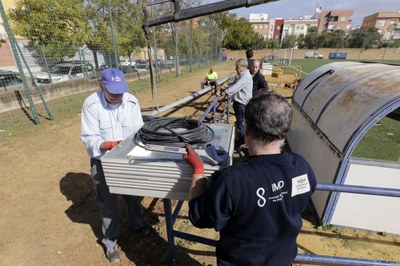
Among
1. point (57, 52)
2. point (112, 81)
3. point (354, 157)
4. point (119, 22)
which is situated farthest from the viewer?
point (119, 22)

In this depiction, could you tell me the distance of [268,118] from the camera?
1.15 metres

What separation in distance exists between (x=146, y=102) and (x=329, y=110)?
8.33m

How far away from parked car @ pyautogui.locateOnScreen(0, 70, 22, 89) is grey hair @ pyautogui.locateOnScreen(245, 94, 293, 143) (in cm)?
1041

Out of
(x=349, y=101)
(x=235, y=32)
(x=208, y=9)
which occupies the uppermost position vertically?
(x=235, y=32)

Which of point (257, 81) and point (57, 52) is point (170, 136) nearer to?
point (257, 81)

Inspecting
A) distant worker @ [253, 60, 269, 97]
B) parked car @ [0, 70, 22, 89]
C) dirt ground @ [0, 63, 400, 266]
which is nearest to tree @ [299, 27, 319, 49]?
distant worker @ [253, 60, 269, 97]

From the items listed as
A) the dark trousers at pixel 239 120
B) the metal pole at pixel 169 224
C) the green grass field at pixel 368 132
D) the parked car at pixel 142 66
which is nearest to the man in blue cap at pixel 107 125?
the metal pole at pixel 169 224

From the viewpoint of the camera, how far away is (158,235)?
316 centimetres

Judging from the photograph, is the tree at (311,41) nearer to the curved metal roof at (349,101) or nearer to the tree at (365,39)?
the tree at (365,39)

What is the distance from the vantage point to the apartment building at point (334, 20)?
276 feet

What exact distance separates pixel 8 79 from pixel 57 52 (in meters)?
2.01

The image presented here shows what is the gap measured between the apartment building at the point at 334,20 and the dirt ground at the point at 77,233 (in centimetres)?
9941

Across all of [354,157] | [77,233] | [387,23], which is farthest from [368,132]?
[387,23]

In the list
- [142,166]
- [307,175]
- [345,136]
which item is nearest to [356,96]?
[345,136]
